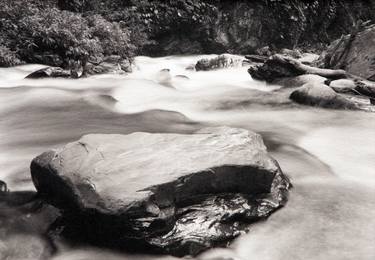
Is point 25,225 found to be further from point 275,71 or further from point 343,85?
point 275,71

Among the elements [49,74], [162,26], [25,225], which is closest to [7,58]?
[49,74]

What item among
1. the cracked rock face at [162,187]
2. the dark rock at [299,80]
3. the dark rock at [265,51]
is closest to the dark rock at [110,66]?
the dark rock at [299,80]

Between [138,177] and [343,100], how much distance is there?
5.48m

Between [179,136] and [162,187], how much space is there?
98cm

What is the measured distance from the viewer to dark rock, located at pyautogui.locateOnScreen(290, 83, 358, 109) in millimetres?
7934

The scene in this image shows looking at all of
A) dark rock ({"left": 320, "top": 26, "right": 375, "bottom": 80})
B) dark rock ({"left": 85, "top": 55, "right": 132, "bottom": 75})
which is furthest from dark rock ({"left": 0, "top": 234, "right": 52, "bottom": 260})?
dark rock ({"left": 320, "top": 26, "right": 375, "bottom": 80})

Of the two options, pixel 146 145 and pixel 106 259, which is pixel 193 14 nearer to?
pixel 146 145

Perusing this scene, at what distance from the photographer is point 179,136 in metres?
4.41

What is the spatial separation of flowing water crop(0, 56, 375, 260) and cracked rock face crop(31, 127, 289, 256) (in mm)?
168

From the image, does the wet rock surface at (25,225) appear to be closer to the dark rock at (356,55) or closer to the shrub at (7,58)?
the shrub at (7,58)

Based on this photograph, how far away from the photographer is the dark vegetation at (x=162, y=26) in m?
11.5

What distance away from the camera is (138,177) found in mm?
3590

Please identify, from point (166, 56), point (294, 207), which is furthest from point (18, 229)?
point (166, 56)

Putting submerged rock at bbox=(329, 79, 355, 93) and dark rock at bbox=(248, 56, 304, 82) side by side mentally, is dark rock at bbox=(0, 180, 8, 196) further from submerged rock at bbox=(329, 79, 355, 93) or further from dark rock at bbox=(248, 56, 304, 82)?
dark rock at bbox=(248, 56, 304, 82)
